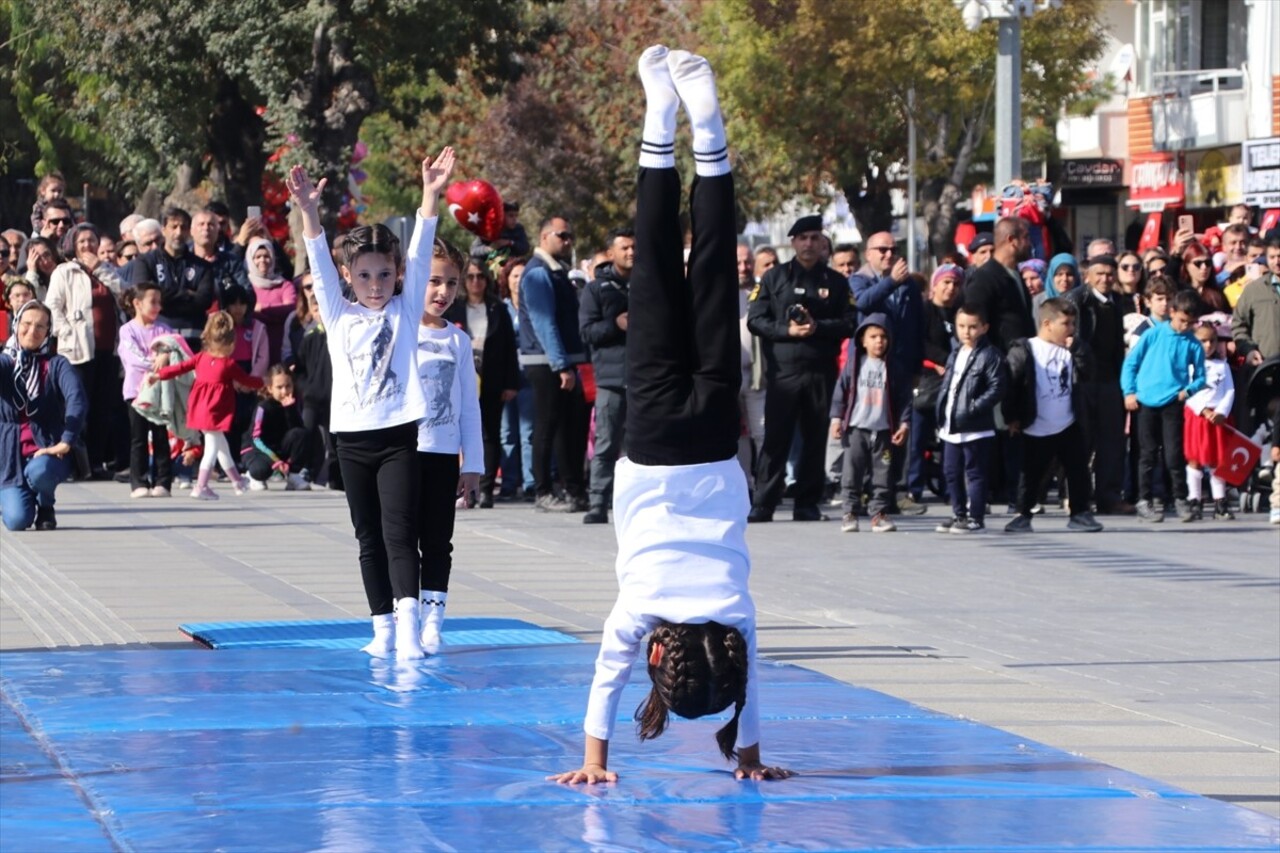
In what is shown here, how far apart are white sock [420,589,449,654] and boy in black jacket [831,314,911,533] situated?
6.32 m

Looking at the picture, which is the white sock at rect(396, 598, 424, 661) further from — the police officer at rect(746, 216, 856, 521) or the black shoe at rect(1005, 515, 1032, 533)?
the black shoe at rect(1005, 515, 1032, 533)

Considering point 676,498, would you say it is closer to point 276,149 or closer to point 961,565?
point 961,565

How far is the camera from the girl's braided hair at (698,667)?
19.6ft

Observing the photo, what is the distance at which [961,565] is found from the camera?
43.7ft

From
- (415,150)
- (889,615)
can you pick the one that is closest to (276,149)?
(415,150)

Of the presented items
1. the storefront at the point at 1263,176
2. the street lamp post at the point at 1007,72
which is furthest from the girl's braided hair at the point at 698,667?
the storefront at the point at 1263,176

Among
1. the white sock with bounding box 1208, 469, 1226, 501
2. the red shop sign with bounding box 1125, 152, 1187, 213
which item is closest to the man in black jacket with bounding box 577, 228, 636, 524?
the white sock with bounding box 1208, 469, 1226, 501

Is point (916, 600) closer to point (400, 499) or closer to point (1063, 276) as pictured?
point (400, 499)

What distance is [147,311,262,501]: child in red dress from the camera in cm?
1731

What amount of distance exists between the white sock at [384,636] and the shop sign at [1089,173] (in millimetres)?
43488

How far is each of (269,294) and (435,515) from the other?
10203mm

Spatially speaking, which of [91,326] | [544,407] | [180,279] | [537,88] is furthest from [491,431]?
[537,88]

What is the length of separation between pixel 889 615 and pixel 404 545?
123 inches

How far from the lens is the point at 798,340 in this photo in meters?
15.4
